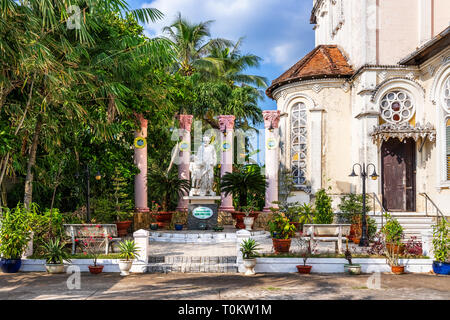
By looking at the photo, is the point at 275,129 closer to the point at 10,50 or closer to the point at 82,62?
the point at 82,62

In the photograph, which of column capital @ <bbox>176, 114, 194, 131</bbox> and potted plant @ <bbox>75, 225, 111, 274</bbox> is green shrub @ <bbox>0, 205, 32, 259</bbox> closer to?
potted plant @ <bbox>75, 225, 111, 274</bbox>

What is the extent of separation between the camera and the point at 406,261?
9.99 metres

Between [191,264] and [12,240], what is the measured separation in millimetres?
4007

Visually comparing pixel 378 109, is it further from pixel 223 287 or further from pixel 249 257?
pixel 223 287

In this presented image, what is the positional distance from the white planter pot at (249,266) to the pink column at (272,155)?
7.84m

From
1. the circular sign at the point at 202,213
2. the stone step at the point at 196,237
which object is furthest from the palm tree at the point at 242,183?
the stone step at the point at 196,237

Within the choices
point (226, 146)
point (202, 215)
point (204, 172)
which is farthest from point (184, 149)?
point (202, 215)

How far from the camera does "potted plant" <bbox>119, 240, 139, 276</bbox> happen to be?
31.0ft

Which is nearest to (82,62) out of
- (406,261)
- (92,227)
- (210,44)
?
(92,227)

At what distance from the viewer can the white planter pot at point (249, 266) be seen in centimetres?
951

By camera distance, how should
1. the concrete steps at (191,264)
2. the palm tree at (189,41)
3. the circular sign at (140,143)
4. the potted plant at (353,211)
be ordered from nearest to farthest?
the concrete steps at (191,264)
the potted plant at (353,211)
the circular sign at (140,143)
the palm tree at (189,41)

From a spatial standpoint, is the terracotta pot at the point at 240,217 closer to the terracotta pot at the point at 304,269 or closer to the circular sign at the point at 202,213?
the circular sign at the point at 202,213

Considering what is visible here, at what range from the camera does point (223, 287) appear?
8.25 meters

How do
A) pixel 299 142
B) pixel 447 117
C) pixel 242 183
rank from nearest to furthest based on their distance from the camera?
pixel 447 117
pixel 242 183
pixel 299 142
